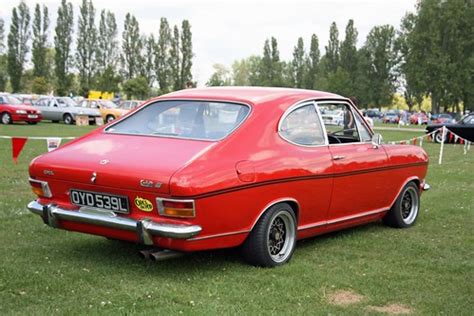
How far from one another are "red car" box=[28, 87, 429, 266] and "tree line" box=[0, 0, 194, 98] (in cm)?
6480

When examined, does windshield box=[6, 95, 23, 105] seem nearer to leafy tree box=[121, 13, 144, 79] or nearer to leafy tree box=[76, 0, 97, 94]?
leafy tree box=[76, 0, 97, 94]

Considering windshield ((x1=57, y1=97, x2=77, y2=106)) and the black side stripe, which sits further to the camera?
windshield ((x1=57, y1=97, x2=77, y2=106))

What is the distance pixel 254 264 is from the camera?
532 cm

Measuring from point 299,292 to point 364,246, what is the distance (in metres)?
1.91

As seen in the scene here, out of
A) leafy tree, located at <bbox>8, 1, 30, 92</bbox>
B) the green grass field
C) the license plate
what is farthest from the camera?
leafy tree, located at <bbox>8, 1, 30, 92</bbox>

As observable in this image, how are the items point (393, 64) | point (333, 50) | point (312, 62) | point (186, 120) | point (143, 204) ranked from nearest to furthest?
point (143, 204), point (186, 120), point (393, 64), point (333, 50), point (312, 62)

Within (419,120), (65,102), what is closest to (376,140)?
(65,102)

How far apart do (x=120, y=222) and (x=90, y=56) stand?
260ft

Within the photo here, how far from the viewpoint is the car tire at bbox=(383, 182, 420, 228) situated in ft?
24.0

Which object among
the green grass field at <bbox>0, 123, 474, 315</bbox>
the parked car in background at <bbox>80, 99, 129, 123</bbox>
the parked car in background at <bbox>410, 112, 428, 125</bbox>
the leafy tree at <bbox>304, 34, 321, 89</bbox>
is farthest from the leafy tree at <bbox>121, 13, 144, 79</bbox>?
the green grass field at <bbox>0, 123, 474, 315</bbox>

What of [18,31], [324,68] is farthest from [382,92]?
[18,31]

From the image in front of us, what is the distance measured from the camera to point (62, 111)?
113ft

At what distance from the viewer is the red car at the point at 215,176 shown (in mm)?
4695

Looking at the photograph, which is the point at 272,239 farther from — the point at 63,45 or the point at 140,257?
the point at 63,45
